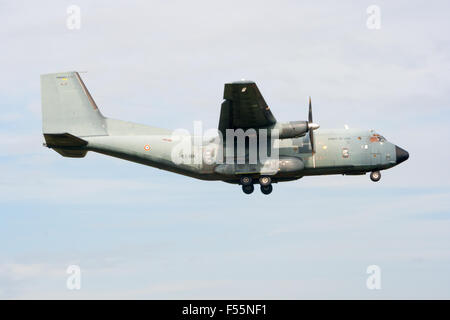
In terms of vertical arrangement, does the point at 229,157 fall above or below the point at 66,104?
below

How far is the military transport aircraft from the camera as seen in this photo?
35688 mm

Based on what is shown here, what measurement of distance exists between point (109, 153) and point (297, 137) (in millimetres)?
9502

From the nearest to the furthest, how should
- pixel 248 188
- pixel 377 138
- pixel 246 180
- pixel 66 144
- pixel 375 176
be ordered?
pixel 66 144, pixel 246 180, pixel 248 188, pixel 377 138, pixel 375 176

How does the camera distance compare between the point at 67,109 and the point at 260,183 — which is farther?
the point at 67,109

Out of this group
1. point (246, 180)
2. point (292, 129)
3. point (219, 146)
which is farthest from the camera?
point (246, 180)

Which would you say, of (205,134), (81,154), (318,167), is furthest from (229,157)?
(81,154)

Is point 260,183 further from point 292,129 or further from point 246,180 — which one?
point 292,129

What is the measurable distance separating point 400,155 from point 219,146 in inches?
365

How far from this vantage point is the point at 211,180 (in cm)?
3709

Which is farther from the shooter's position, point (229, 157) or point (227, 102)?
point (229, 157)

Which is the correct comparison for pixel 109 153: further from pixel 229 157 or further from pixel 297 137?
pixel 297 137

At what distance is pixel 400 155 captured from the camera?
36.9 m

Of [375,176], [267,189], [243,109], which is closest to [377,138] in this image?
[375,176]

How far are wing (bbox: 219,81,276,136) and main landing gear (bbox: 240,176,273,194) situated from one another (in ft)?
8.84
